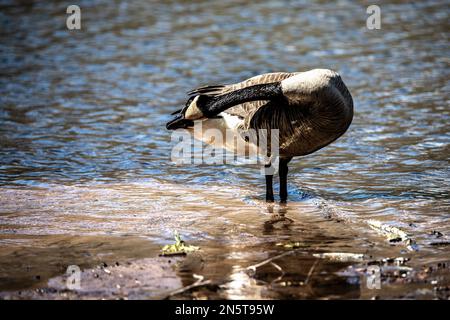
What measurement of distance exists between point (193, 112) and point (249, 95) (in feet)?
2.05

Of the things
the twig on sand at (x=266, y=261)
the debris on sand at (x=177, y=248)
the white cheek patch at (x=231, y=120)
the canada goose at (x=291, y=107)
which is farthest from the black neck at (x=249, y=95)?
the twig on sand at (x=266, y=261)

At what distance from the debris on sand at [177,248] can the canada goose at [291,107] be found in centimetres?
144

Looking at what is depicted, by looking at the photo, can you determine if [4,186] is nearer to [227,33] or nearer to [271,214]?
[271,214]

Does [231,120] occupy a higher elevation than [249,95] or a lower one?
lower

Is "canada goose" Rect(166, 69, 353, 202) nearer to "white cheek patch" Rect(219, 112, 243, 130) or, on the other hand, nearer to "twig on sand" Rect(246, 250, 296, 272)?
"white cheek patch" Rect(219, 112, 243, 130)

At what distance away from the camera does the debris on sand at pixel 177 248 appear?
5.94m

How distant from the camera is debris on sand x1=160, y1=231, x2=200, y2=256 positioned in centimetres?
594

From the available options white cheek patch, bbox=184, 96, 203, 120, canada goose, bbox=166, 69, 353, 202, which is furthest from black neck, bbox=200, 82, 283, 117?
white cheek patch, bbox=184, 96, 203, 120

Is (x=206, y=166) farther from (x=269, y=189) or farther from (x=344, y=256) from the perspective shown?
(x=344, y=256)

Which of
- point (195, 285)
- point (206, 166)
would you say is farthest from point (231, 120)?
point (195, 285)

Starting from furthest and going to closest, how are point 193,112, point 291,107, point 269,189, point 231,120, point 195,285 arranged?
point 269,189 → point 231,120 → point 193,112 → point 291,107 → point 195,285

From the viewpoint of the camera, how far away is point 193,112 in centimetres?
720

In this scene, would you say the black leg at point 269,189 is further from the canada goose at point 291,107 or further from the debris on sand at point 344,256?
the debris on sand at point 344,256

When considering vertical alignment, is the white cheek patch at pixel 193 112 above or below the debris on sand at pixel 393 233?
above
